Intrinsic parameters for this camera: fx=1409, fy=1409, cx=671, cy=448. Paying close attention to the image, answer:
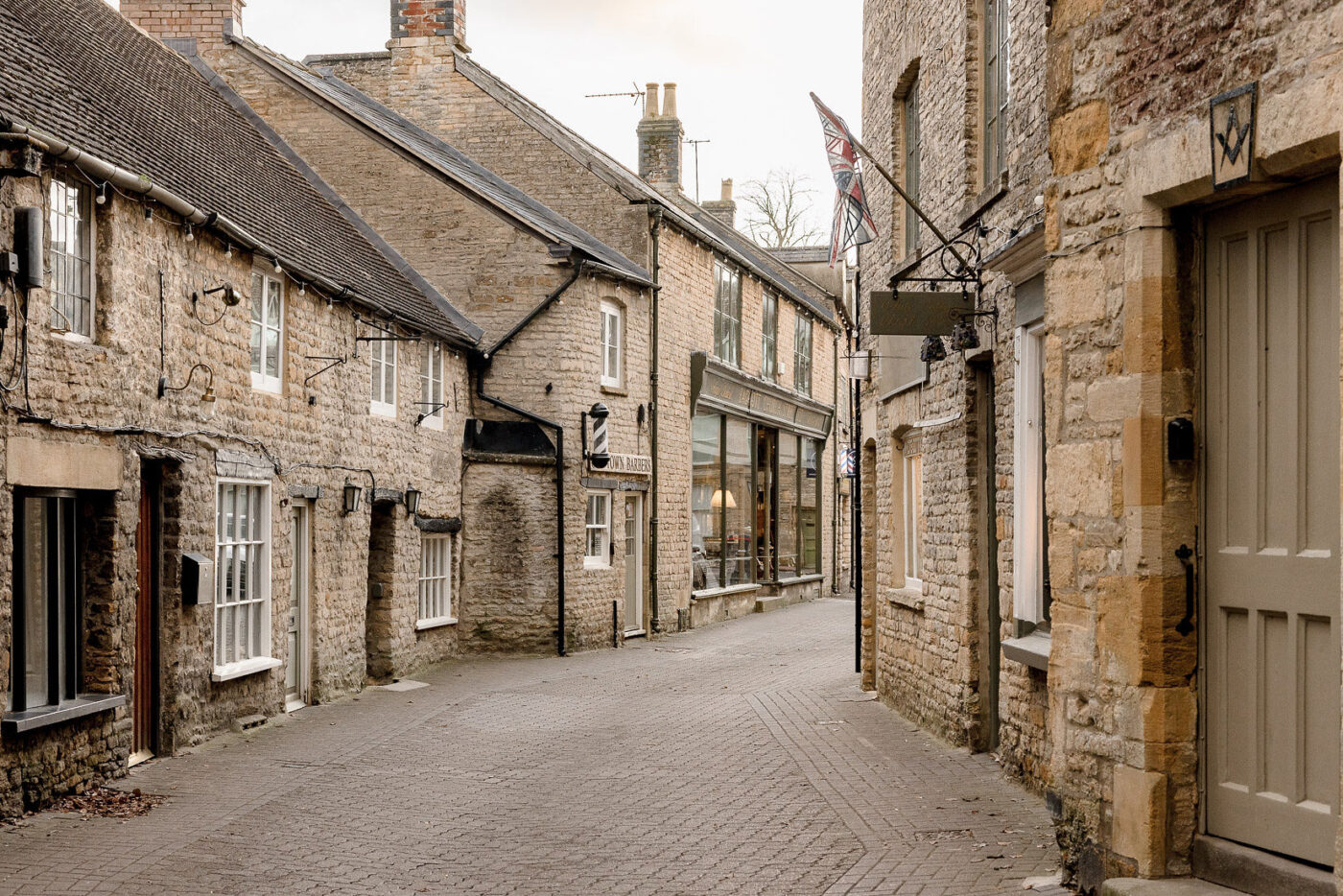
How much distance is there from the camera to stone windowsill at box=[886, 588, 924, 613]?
12.5m

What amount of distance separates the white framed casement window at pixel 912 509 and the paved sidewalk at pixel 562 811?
1406mm

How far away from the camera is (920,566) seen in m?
12.6

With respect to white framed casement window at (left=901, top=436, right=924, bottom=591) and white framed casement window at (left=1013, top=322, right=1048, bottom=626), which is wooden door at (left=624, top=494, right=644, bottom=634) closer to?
white framed casement window at (left=901, top=436, right=924, bottom=591)

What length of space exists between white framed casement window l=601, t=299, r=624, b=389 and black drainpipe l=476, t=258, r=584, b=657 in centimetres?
137

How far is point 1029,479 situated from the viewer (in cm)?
920

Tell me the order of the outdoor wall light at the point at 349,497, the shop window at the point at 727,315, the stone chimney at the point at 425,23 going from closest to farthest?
the outdoor wall light at the point at 349,497 < the stone chimney at the point at 425,23 < the shop window at the point at 727,315

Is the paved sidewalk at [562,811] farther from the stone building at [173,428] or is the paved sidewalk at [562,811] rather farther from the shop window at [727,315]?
the shop window at [727,315]

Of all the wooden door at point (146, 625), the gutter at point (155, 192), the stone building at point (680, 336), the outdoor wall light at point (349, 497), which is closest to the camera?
the gutter at point (155, 192)

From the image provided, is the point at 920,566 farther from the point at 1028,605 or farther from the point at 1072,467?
the point at 1072,467

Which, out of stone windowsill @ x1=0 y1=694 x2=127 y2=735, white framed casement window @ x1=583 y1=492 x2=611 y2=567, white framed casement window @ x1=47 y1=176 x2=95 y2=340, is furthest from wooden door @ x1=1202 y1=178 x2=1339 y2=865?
white framed casement window @ x1=583 y1=492 x2=611 y2=567

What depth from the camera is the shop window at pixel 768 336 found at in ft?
95.5

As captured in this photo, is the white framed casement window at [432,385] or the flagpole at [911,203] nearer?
the flagpole at [911,203]

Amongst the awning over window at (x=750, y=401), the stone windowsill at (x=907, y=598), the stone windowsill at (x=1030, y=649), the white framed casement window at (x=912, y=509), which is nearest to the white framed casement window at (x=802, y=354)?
the awning over window at (x=750, y=401)

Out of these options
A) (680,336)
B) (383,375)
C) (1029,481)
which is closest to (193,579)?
(383,375)
